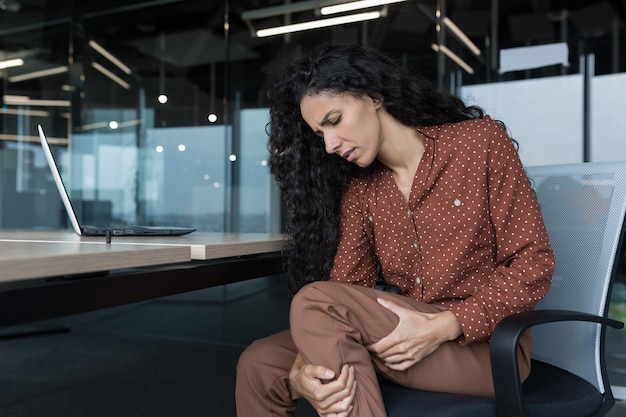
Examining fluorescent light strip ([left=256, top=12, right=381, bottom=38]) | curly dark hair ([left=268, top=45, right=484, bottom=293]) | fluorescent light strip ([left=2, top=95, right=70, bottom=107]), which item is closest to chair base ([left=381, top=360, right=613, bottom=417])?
curly dark hair ([left=268, top=45, right=484, bottom=293])

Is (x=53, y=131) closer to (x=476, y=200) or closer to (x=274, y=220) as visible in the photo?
(x=274, y=220)

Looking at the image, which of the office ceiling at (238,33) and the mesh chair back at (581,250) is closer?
the mesh chair back at (581,250)

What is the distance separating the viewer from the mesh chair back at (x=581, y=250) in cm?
138

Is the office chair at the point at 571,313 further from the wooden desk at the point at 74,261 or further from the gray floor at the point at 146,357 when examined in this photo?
the gray floor at the point at 146,357

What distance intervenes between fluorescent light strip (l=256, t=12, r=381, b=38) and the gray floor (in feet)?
5.67

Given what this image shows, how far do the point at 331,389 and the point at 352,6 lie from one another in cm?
326

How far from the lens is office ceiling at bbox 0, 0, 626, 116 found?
3495 millimetres

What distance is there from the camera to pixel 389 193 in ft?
4.84

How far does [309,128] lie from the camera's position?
1.58m

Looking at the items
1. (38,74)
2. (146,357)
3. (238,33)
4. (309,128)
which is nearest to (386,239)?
(309,128)

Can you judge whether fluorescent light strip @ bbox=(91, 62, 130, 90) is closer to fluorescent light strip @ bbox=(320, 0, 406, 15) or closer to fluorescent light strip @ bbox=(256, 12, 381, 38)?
fluorescent light strip @ bbox=(256, 12, 381, 38)

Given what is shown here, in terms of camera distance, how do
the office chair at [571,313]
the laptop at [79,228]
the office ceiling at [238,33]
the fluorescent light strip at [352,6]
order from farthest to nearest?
the fluorescent light strip at [352,6] → the office ceiling at [238,33] → the laptop at [79,228] → the office chair at [571,313]

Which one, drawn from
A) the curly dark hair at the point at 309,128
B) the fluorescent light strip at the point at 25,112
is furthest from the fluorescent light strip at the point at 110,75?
the curly dark hair at the point at 309,128

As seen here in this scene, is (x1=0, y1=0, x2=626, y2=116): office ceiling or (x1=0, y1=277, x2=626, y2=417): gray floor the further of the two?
(x1=0, y1=0, x2=626, y2=116): office ceiling
